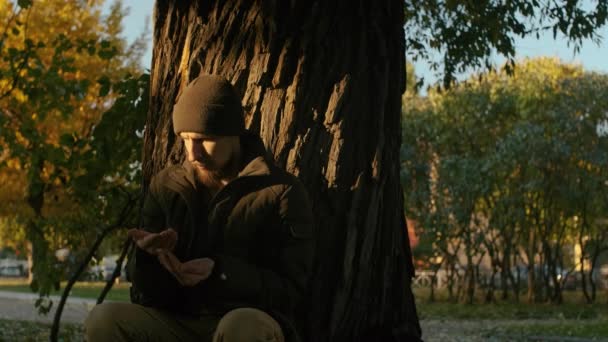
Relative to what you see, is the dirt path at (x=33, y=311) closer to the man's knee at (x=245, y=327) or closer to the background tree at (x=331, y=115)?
the background tree at (x=331, y=115)

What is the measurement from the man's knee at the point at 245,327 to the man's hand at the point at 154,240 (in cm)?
30

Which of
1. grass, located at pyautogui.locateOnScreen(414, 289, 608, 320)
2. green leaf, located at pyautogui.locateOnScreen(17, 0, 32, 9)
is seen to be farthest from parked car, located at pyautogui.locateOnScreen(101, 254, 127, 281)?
grass, located at pyautogui.locateOnScreen(414, 289, 608, 320)

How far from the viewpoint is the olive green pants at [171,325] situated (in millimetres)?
3645

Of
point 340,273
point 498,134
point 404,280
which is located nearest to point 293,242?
point 340,273

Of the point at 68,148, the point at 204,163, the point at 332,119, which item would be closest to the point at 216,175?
the point at 204,163

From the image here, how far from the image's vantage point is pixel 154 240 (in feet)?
12.1

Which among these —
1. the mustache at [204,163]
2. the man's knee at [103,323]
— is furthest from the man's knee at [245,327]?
the mustache at [204,163]

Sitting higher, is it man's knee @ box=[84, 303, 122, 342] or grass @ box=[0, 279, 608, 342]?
man's knee @ box=[84, 303, 122, 342]

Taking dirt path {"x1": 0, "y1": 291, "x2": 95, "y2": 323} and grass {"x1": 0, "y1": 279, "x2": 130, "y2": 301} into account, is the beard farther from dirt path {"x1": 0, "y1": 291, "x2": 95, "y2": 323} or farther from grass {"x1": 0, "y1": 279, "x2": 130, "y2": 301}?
grass {"x1": 0, "y1": 279, "x2": 130, "y2": 301}

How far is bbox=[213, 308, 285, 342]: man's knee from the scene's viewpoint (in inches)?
143

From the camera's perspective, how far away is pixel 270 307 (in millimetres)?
3820

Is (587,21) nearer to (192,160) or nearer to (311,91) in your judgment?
(311,91)

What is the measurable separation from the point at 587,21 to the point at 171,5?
27.8 ft

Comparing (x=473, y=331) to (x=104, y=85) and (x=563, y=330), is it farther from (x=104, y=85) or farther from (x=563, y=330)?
(x=104, y=85)
